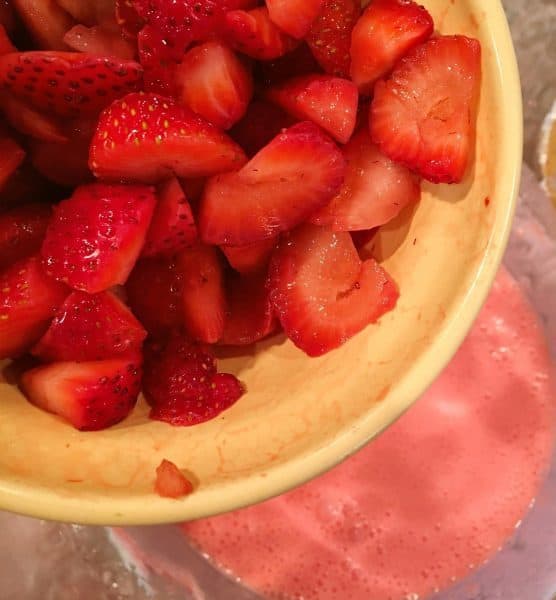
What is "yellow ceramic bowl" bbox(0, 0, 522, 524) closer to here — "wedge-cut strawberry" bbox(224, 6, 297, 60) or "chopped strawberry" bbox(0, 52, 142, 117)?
"wedge-cut strawberry" bbox(224, 6, 297, 60)

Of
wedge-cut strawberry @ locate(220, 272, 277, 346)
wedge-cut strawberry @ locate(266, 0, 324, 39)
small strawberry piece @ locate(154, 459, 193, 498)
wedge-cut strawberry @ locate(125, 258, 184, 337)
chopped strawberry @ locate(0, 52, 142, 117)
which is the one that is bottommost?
small strawberry piece @ locate(154, 459, 193, 498)

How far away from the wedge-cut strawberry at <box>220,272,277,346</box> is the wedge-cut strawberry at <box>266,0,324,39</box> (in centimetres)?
20

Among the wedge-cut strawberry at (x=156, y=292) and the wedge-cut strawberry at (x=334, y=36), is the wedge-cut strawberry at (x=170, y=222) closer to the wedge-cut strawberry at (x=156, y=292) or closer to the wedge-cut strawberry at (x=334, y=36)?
the wedge-cut strawberry at (x=156, y=292)

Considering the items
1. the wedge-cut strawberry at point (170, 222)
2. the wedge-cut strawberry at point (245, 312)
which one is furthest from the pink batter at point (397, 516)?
the wedge-cut strawberry at point (170, 222)

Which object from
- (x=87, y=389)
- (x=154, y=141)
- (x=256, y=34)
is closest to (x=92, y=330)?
(x=87, y=389)

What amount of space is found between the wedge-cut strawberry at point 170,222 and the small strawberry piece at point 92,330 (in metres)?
0.05

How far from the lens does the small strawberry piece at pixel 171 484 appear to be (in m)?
0.54

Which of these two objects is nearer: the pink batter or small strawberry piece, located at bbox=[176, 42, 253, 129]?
small strawberry piece, located at bbox=[176, 42, 253, 129]

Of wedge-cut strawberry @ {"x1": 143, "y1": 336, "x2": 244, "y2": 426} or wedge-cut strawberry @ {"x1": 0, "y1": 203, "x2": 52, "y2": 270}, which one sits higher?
wedge-cut strawberry @ {"x1": 0, "y1": 203, "x2": 52, "y2": 270}

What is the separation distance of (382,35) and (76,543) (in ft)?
2.71

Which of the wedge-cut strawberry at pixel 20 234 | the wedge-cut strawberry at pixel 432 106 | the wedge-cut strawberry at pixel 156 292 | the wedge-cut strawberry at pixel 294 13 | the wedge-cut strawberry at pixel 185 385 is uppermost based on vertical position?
the wedge-cut strawberry at pixel 294 13

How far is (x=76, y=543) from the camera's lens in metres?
1.02

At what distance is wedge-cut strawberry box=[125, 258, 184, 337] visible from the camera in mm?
588

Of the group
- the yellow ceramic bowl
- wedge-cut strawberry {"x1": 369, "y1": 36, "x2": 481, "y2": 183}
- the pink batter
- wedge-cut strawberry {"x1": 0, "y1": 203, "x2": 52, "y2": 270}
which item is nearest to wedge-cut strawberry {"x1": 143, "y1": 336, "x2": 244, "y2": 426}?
the yellow ceramic bowl
